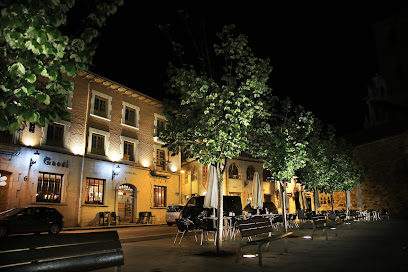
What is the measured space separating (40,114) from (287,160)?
34.9ft

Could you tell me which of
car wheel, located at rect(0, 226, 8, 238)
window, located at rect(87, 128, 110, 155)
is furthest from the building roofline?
car wheel, located at rect(0, 226, 8, 238)

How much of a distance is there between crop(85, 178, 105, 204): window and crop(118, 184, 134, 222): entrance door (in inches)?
92.9

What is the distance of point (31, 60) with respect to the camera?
342 centimetres

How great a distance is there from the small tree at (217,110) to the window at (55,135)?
12759mm

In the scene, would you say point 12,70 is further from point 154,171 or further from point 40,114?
point 154,171

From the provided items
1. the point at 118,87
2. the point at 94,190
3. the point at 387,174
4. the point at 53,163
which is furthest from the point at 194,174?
the point at 387,174

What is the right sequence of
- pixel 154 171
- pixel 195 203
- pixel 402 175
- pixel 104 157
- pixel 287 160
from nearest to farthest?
pixel 287 160 < pixel 195 203 < pixel 104 157 < pixel 154 171 < pixel 402 175

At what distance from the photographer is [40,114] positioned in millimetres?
3574

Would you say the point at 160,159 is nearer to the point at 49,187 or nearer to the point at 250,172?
the point at 49,187

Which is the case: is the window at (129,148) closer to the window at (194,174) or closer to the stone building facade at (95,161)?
the stone building facade at (95,161)

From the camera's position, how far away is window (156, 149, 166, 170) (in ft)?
87.6

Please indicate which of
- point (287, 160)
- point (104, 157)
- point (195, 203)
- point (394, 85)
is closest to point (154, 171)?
point (104, 157)

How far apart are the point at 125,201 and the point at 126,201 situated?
106 mm

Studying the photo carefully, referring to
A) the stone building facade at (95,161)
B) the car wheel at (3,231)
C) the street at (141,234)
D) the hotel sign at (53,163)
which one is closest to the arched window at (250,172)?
the stone building facade at (95,161)
